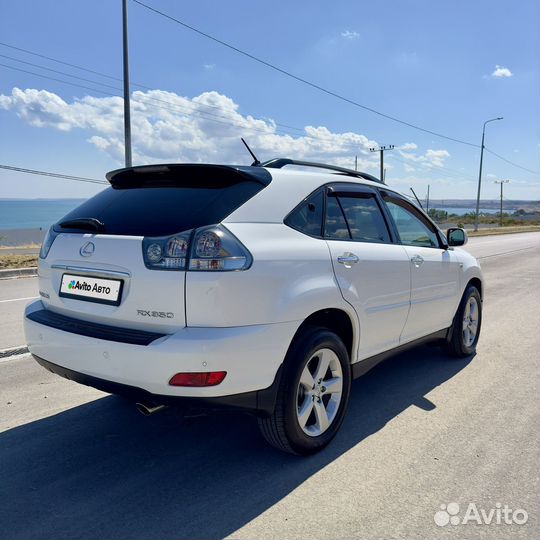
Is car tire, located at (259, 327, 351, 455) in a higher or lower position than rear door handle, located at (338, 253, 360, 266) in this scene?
lower

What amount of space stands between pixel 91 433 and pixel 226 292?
1.62m

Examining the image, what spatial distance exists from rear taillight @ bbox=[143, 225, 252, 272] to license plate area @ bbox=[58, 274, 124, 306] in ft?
0.93

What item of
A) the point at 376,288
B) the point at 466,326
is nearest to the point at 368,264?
the point at 376,288

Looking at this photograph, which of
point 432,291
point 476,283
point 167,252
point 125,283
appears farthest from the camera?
point 476,283

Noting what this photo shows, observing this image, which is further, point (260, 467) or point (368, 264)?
point (368, 264)

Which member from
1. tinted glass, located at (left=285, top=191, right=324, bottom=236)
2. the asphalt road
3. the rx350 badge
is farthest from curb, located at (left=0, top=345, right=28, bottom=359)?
tinted glass, located at (left=285, top=191, right=324, bottom=236)

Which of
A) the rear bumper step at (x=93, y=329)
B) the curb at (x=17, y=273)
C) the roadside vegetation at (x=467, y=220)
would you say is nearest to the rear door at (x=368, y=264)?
the rear bumper step at (x=93, y=329)

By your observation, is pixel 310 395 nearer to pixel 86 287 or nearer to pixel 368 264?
pixel 368 264

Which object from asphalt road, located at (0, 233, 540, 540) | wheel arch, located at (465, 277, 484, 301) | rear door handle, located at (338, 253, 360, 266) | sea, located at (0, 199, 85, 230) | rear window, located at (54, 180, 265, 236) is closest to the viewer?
asphalt road, located at (0, 233, 540, 540)

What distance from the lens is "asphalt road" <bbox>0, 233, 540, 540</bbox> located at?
241cm

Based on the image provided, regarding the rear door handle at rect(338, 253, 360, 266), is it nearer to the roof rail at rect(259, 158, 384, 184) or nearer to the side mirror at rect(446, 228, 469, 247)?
the roof rail at rect(259, 158, 384, 184)

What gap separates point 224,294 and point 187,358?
1.19 ft

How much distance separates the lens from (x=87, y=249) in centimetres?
292

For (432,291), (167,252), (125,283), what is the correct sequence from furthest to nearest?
(432,291) < (125,283) < (167,252)
